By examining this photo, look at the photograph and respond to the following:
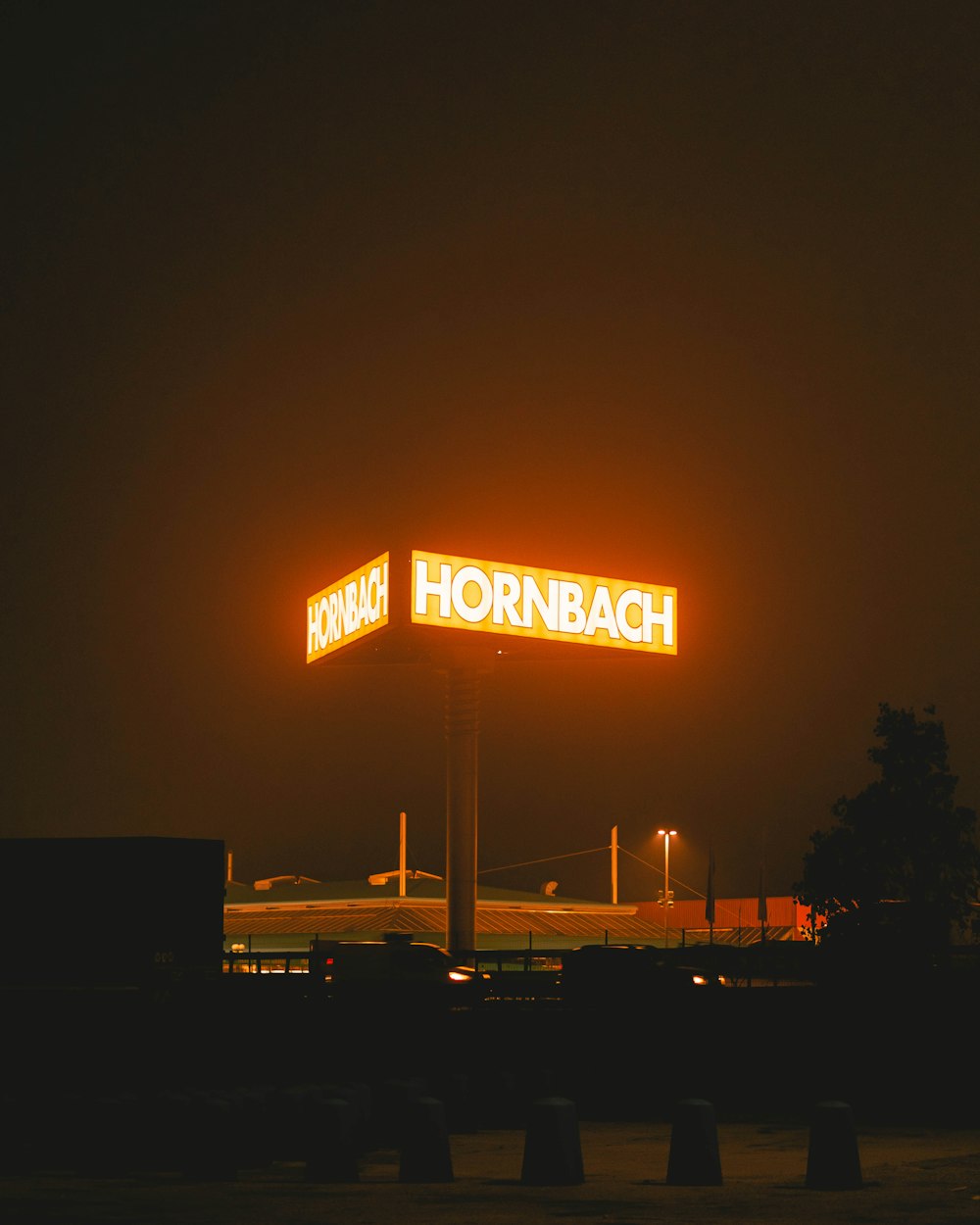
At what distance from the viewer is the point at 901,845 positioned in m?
52.3

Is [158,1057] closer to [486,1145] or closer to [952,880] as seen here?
[486,1145]

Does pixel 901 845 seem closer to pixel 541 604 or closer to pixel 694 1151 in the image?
pixel 541 604

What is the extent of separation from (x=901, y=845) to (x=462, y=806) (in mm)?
14733

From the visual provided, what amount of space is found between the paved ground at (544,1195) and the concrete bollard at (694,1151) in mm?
165

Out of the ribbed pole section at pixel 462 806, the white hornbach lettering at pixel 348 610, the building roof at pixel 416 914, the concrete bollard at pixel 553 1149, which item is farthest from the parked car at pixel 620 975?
the building roof at pixel 416 914

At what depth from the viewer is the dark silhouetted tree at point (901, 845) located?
5162 cm

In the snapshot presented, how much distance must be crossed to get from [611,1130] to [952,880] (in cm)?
3356

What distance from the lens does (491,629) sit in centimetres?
5597

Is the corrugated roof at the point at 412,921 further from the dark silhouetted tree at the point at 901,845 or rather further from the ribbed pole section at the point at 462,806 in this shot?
the dark silhouetted tree at the point at 901,845

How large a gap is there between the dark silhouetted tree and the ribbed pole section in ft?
36.6

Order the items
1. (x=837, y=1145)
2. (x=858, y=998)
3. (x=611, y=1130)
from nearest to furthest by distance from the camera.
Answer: (x=837, y=1145) → (x=611, y=1130) → (x=858, y=998)

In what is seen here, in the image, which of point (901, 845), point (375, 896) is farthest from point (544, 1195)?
point (375, 896)

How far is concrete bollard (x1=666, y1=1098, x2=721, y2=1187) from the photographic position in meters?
14.7

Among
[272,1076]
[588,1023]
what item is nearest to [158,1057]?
[272,1076]
